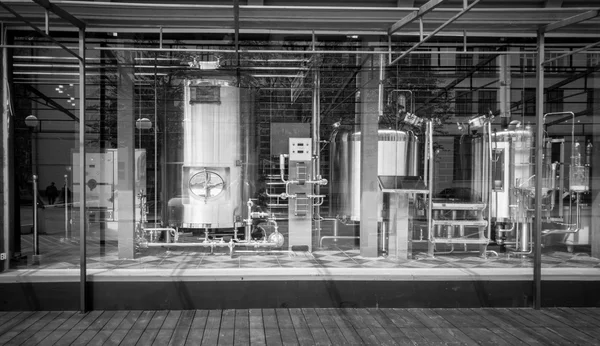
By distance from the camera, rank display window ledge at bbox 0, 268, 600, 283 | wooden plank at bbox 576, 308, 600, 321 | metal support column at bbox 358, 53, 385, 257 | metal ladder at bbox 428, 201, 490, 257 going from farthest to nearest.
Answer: metal ladder at bbox 428, 201, 490, 257, metal support column at bbox 358, 53, 385, 257, display window ledge at bbox 0, 268, 600, 283, wooden plank at bbox 576, 308, 600, 321

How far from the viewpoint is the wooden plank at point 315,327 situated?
16.0 ft

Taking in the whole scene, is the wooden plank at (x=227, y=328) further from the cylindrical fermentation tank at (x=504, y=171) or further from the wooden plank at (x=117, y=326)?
the cylindrical fermentation tank at (x=504, y=171)

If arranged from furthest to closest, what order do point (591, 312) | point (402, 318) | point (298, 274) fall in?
point (298, 274)
point (591, 312)
point (402, 318)

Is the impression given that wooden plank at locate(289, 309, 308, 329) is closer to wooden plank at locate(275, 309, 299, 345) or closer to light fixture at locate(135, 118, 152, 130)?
wooden plank at locate(275, 309, 299, 345)

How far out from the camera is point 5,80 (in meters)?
6.24

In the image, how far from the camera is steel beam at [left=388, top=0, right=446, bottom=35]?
4761mm

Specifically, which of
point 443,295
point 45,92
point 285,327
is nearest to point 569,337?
point 443,295

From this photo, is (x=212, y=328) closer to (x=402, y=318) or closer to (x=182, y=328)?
(x=182, y=328)

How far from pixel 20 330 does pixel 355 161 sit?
168 inches

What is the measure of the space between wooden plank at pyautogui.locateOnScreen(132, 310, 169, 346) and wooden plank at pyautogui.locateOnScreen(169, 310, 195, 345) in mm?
164

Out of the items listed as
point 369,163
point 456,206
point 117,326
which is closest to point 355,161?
point 369,163

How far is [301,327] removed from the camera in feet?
17.2

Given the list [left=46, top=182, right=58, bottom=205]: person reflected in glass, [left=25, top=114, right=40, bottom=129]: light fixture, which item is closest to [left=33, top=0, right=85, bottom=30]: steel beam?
[left=25, top=114, right=40, bottom=129]: light fixture

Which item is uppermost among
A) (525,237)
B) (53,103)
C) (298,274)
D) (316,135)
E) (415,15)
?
(415,15)
